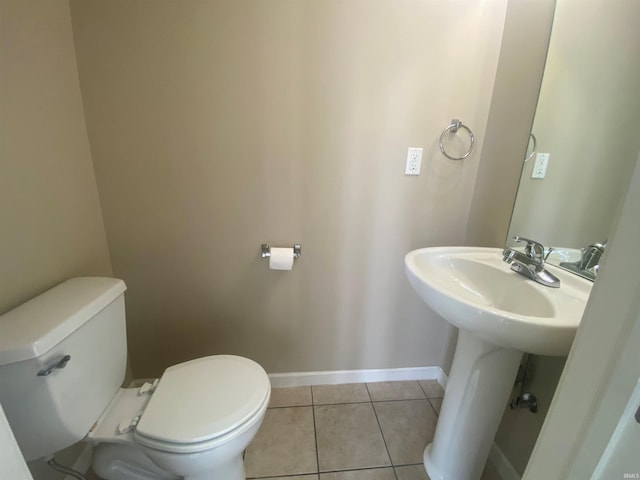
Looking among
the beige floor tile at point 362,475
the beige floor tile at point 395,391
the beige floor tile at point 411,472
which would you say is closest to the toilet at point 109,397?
the beige floor tile at point 362,475

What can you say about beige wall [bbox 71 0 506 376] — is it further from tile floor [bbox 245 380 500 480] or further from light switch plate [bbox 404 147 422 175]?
tile floor [bbox 245 380 500 480]

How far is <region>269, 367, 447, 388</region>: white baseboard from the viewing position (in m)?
1.57

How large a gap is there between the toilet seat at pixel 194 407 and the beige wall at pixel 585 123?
1211 millimetres

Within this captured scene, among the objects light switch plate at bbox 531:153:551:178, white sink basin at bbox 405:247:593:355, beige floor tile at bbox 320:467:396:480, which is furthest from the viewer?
beige floor tile at bbox 320:467:396:480

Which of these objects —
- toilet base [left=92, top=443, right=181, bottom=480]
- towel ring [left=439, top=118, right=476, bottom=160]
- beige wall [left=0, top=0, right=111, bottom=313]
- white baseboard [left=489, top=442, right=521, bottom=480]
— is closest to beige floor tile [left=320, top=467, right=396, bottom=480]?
white baseboard [left=489, top=442, right=521, bottom=480]

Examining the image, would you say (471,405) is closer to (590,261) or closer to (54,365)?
(590,261)

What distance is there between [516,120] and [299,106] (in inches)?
35.5

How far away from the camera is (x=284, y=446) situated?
126cm

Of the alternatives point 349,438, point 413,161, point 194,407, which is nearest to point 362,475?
point 349,438

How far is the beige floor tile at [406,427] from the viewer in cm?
125

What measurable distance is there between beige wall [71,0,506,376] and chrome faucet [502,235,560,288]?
41cm

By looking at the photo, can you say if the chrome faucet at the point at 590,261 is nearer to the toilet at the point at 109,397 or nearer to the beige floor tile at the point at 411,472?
the beige floor tile at the point at 411,472

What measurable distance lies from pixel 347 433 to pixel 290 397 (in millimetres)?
355

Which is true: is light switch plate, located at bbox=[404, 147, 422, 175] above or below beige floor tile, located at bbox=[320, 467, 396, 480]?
above
